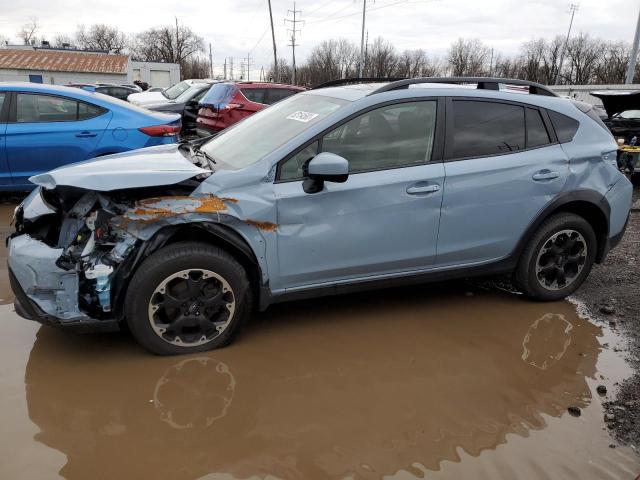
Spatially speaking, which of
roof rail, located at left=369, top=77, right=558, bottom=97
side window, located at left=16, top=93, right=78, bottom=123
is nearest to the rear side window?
roof rail, located at left=369, top=77, right=558, bottom=97

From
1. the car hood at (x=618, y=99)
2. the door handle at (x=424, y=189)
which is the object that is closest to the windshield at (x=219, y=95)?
the car hood at (x=618, y=99)

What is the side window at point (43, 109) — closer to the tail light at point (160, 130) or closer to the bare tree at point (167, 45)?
the tail light at point (160, 130)

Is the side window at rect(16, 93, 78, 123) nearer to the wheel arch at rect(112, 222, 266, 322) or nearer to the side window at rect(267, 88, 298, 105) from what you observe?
the wheel arch at rect(112, 222, 266, 322)

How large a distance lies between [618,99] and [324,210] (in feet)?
26.7

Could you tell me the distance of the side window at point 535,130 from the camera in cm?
406

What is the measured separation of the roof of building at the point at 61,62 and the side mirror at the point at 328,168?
50.5 m

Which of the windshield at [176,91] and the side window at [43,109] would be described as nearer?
the side window at [43,109]

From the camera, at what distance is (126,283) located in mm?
3078

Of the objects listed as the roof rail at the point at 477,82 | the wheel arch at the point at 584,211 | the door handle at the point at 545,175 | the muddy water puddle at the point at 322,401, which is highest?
the roof rail at the point at 477,82

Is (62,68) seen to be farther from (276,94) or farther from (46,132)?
(46,132)

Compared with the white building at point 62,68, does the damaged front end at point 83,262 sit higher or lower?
lower

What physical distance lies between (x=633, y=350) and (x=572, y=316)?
0.55 metres

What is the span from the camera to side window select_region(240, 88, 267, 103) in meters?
11.0

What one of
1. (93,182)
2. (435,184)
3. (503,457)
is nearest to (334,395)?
(503,457)
